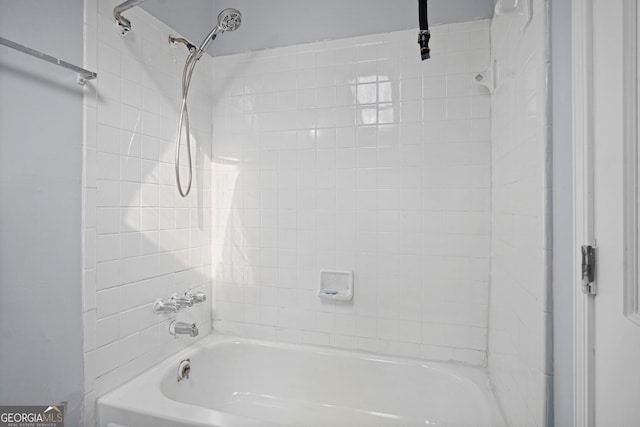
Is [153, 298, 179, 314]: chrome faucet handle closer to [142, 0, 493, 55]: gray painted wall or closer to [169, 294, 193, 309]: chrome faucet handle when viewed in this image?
[169, 294, 193, 309]: chrome faucet handle

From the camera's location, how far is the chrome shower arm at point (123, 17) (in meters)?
1.26

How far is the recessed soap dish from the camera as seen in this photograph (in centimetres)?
168

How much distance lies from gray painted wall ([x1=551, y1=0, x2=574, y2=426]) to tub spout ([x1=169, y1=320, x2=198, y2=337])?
139 cm

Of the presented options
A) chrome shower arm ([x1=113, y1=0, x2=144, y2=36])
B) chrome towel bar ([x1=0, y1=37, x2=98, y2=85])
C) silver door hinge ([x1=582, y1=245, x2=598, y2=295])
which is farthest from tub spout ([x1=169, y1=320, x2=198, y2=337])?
silver door hinge ([x1=582, y1=245, x2=598, y2=295])

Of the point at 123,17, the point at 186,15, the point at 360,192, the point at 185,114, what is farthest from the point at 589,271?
the point at 186,15

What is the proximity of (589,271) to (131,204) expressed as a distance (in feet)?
5.14

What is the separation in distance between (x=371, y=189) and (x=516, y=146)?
709 mm

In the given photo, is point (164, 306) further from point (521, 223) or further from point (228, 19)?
point (521, 223)

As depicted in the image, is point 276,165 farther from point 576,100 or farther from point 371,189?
point 576,100

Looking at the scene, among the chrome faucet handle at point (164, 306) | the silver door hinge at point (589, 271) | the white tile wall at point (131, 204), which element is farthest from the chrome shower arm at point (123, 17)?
the silver door hinge at point (589, 271)

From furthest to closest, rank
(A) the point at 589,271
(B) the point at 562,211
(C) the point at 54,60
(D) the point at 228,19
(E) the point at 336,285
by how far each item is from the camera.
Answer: (E) the point at 336,285 < (D) the point at 228,19 < (C) the point at 54,60 < (B) the point at 562,211 < (A) the point at 589,271

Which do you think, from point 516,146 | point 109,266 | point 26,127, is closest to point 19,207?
point 26,127

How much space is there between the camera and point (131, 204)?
1413 mm

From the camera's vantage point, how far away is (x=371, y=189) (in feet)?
5.56
